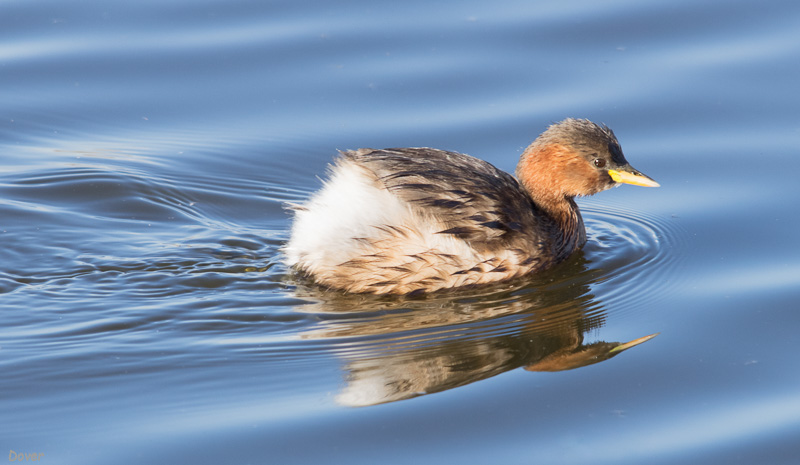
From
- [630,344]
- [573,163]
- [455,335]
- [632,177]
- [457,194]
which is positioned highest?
[573,163]

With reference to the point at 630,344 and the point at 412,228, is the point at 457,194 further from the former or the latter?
the point at 630,344

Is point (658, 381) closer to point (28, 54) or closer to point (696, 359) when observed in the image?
point (696, 359)

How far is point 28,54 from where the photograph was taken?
9.78 m

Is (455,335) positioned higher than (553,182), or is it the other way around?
(553,182)

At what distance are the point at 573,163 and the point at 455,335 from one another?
5.84ft

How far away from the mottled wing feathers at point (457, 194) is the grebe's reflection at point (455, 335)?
327 mm

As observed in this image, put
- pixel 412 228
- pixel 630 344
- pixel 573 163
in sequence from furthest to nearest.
Result: pixel 573 163, pixel 412 228, pixel 630 344

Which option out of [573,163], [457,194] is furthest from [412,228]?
[573,163]

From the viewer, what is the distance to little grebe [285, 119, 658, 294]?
6.79 meters

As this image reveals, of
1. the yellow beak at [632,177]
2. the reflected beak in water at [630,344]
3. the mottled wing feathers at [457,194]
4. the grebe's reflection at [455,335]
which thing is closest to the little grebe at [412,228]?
the mottled wing feathers at [457,194]

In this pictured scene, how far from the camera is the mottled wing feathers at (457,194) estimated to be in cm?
679

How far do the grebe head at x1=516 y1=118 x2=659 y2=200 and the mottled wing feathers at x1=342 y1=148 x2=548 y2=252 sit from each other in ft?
1.13

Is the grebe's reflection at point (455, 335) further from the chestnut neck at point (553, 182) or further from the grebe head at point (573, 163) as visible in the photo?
the grebe head at point (573, 163)

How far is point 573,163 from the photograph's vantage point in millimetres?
7410
